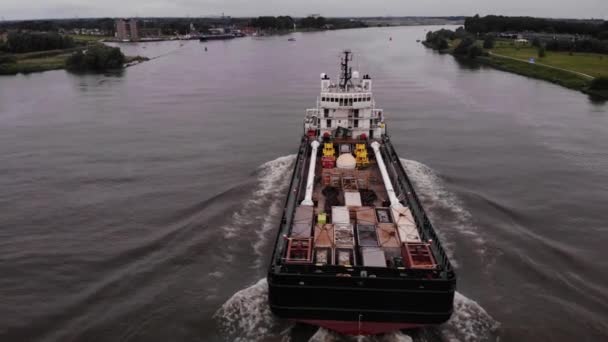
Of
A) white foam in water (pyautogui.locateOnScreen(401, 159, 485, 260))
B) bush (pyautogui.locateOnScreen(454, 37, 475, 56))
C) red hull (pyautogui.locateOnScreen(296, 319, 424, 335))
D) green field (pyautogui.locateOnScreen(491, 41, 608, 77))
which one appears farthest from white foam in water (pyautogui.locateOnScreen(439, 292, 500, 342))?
bush (pyautogui.locateOnScreen(454, 37, 475, 56))

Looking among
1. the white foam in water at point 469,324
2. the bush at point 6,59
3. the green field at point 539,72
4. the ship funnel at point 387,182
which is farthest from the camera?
the bush at point 6,59

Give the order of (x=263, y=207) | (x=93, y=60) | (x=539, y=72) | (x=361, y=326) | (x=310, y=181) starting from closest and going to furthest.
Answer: (x=361, y=326)
(x=310, y=181)
(x=263, y=207)
(x=539, y=72)
(x=93, y=60)

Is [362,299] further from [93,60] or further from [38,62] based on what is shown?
[38,62]

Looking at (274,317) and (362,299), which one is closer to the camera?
(362,299)

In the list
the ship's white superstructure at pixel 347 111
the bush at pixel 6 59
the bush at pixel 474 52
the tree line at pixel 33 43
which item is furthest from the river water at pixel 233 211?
the tree line at pixel 33 43

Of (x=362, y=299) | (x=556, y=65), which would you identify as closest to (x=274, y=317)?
(x=362, y=299)

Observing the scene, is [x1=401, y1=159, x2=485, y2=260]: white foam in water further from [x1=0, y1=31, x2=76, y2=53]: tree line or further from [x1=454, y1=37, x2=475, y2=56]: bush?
[x1=0, y1=31, x2=76, y2=53]: tree line

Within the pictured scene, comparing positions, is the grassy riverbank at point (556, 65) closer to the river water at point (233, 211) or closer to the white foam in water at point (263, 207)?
the river water at point (233, 211)
